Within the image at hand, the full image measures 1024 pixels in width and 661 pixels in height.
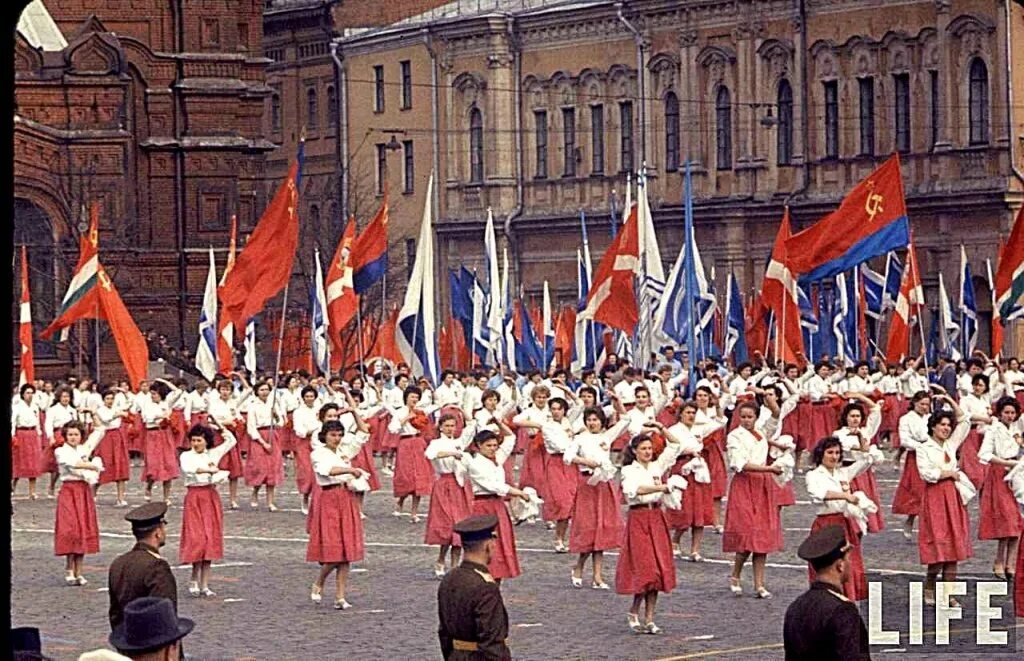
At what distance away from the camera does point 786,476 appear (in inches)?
864

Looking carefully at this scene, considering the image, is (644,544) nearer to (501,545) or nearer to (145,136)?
(501,545)

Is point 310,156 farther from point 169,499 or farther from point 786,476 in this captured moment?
point 786,476

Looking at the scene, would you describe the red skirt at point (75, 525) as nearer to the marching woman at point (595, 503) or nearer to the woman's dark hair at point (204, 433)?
the woman's dark hair at point (204, 433)

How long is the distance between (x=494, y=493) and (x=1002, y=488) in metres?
4.50

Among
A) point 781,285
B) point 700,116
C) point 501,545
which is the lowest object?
point 501,545

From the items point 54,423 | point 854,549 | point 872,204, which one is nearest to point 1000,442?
point 854,549

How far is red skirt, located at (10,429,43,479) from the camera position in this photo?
34.8 meters

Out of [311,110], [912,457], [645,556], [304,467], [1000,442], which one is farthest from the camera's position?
[311,110]

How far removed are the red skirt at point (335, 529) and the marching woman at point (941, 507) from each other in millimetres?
4429

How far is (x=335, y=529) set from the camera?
20.8 metres

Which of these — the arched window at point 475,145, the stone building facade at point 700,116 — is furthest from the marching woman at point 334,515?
the arched window at point 475,145

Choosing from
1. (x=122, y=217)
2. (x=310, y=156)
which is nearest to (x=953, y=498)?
(x=122, y=217)

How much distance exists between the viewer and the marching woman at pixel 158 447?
107 feet

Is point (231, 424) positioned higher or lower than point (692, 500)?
higher
